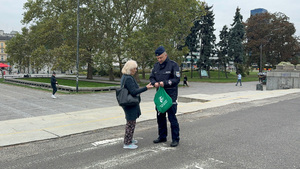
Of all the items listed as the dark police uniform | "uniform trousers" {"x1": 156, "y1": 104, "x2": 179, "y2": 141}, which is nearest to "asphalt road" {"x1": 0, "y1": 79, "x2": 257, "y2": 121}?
"uniform trousers" {"x1": 156, "y1": 104, "x2": 179, "y2": 141}

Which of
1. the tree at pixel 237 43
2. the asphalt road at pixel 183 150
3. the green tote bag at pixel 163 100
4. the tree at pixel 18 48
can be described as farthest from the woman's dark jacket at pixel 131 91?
the tree at pixel 237 43

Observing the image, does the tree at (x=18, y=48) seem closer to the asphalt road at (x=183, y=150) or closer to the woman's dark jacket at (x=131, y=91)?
the asphalt road at (x=183, y=150)

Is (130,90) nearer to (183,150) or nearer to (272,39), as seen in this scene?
(183,150)

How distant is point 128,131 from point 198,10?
92.9ft

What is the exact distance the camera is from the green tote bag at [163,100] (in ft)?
15.4

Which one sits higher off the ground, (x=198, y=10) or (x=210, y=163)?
(x=198, y=10)

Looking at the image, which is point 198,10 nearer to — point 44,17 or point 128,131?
point 44,17

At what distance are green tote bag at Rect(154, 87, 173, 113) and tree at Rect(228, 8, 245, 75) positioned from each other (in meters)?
46.0

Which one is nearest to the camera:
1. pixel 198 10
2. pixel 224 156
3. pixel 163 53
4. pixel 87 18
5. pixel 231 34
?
pixel 224 156

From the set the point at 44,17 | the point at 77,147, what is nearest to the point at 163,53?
the point at 77,147

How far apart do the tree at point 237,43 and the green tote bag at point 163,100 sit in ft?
151

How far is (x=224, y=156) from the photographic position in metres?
4.31

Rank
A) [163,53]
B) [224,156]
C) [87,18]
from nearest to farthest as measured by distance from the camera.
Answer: [224,156], [163,53], [87,18]

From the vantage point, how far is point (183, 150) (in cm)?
469
